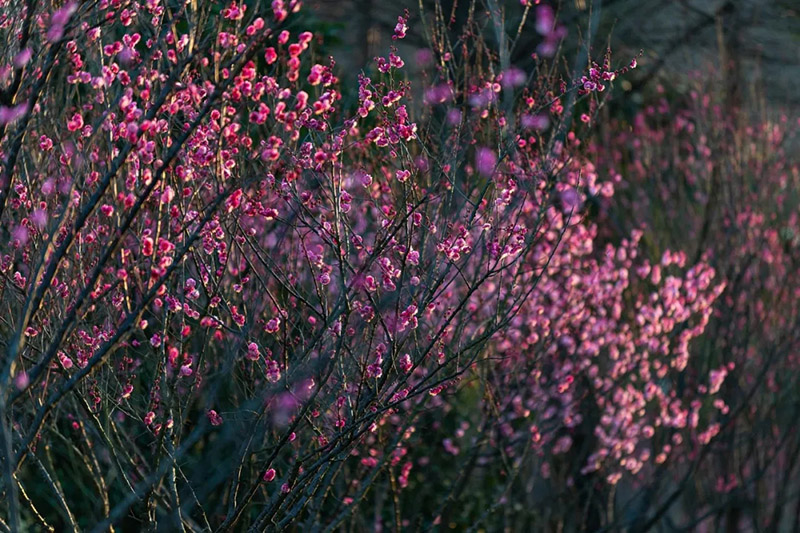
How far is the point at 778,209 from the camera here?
9.55 metres

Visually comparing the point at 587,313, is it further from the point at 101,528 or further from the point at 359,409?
the point at 101,528

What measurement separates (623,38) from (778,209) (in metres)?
3.10

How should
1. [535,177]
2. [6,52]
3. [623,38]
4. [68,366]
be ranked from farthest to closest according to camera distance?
[623,38] → [535,177] → [68,366] → [6,52]

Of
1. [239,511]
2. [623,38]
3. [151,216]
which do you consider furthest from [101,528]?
[623,38]

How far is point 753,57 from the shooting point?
471 inches

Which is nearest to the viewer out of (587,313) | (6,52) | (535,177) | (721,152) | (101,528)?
(101,528)

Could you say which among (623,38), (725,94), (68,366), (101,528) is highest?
(623,38)

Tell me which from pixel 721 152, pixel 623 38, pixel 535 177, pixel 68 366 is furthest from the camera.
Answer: pixel 623 38

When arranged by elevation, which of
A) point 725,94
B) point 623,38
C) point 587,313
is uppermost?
point 623,38

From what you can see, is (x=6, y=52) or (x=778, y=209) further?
(x=778, y=209)

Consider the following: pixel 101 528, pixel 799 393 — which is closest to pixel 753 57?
pixel 799 393

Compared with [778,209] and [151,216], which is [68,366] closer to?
[151,216]

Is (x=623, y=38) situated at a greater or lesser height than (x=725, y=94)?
greater

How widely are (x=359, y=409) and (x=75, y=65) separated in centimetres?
169
